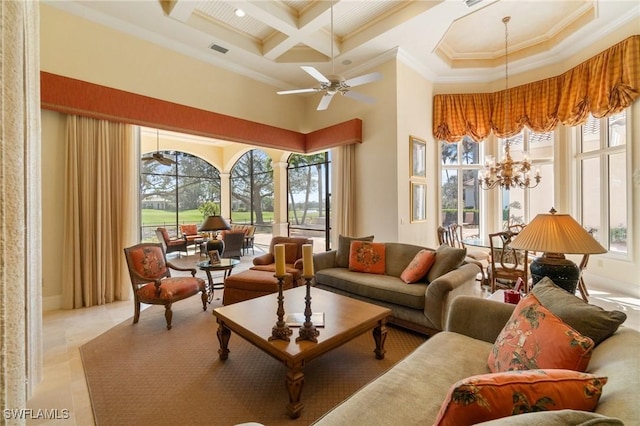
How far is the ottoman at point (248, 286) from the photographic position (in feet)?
11.8

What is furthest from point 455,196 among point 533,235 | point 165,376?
point 165,376

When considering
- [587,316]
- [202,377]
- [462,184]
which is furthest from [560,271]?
[462,184]

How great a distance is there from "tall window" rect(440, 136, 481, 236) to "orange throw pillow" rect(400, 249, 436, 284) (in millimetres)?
3045

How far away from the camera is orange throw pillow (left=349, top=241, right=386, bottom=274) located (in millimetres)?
3891

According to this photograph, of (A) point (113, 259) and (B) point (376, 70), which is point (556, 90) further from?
(A) point (113, 259)

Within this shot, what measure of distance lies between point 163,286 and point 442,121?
5.72 m

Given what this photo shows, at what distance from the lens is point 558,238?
1.90 m

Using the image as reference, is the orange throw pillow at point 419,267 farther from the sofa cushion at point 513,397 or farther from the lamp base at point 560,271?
the sofa cushion at point 513,397

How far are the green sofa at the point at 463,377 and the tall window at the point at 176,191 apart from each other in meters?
9.27

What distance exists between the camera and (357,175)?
5.43 meters

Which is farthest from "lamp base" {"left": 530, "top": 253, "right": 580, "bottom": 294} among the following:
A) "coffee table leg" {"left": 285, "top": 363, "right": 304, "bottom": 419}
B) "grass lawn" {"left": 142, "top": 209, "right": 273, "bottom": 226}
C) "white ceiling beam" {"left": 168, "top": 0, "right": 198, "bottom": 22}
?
"grass lawn" {"left": 142, "top": 209, "right": 273, "bottom": 226}

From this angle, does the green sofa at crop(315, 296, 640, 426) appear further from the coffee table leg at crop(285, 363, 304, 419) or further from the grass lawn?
the grass lawn

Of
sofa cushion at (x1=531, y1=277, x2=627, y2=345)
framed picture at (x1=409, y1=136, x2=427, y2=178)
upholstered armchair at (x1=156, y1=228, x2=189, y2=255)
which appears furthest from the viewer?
upholstered armchair at (x1=156, y1=228, x2=189, y2=255)

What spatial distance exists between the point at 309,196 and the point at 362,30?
4072 mm
